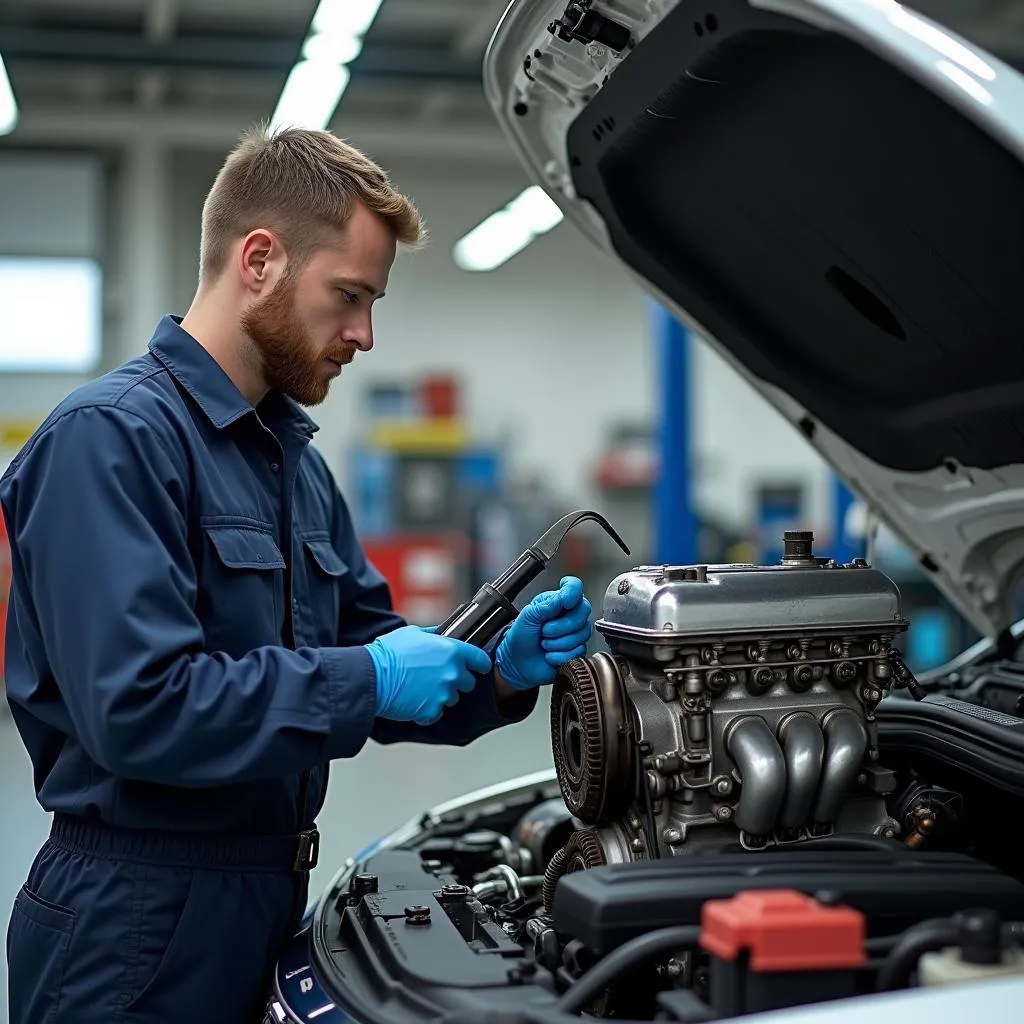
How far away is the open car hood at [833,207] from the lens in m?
1.40

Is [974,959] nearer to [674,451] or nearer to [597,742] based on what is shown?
[597,742]

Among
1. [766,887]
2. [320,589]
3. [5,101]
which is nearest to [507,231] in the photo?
[5,101]

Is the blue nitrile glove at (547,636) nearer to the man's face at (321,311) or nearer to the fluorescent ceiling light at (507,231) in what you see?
the man's face at (321,311)

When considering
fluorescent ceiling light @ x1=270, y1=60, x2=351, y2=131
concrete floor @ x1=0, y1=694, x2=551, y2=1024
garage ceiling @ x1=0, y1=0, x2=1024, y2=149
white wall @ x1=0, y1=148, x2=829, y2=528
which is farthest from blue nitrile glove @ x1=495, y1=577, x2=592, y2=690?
white wall @ x1=0, y1=148, x2=829, y2=528

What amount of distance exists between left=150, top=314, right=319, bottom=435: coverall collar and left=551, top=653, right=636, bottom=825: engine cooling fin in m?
0.60

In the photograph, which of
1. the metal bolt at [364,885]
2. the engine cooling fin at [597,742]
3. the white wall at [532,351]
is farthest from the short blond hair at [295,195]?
the white wall at [532,351]

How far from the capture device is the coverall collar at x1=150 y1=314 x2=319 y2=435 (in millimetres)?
1696

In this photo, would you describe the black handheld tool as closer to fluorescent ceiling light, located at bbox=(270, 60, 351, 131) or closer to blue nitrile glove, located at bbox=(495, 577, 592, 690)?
blue nitrile glove, located at bbox=(495, 577, 592, 690)

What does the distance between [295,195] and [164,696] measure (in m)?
0.74

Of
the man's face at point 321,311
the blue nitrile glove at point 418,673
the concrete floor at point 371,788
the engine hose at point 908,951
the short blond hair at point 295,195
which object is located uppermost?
the short blond hair at point 295,195

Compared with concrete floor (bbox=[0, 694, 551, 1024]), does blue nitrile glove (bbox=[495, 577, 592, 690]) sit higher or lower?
higher

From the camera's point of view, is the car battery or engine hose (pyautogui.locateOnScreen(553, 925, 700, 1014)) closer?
the car battery

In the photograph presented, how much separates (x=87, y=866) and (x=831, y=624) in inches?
41.2

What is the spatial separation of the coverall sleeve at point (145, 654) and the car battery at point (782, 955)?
1.85 ft
